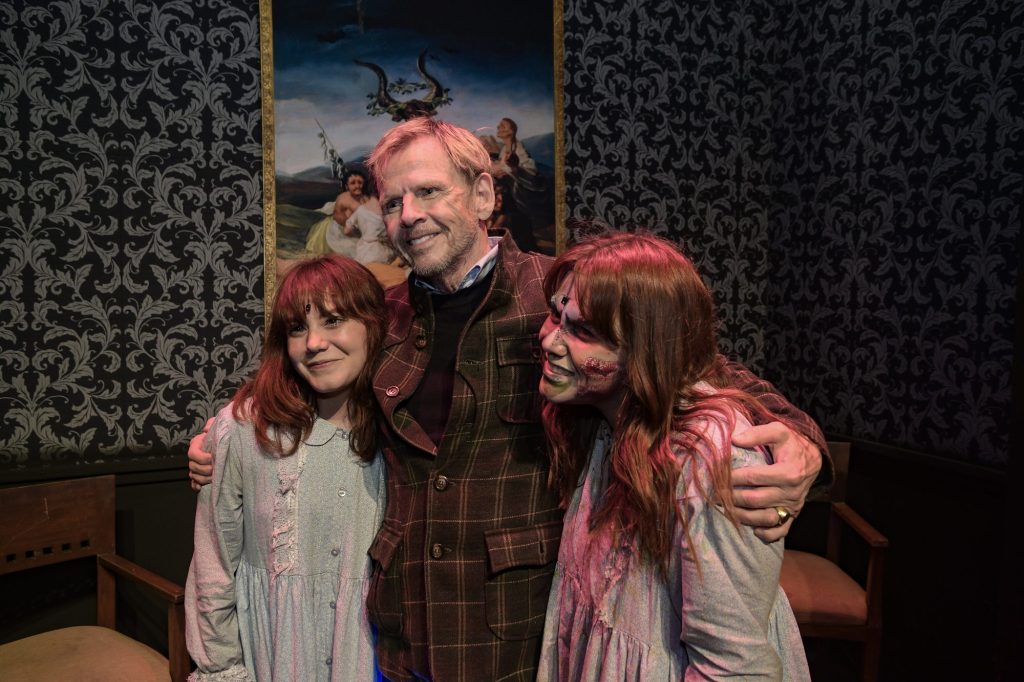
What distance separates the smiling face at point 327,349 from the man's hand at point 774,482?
90 cm

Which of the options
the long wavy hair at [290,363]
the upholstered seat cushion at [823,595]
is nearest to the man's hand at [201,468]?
the long wavy hair at [290,363]

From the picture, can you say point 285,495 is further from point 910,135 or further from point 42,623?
point 910,135

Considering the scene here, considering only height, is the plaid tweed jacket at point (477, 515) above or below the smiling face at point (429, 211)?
below

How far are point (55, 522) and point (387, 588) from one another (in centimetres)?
174

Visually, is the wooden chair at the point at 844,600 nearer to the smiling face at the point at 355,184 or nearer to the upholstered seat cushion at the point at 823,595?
the upholstered seat cushion at the point at 823,595

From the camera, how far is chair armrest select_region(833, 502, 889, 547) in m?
2.52

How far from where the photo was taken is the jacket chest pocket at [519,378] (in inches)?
61.0

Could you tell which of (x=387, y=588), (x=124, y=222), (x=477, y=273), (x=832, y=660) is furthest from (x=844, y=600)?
(x=124, y=222)

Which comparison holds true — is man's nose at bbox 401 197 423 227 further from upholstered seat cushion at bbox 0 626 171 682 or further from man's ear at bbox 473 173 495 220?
upholstered seat cushion at bbox 0 626 171 682

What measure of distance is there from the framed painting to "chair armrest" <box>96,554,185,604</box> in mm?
1203

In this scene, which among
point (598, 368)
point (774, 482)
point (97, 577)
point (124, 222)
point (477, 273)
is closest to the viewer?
point (774, 482)

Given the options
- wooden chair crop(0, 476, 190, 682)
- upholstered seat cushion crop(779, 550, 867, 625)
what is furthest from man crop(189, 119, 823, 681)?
upholstered seat cushion crop(779, 550, 867, 625)

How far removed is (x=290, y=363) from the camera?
1773 millimetres

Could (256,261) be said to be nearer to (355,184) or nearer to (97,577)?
(355,184)
